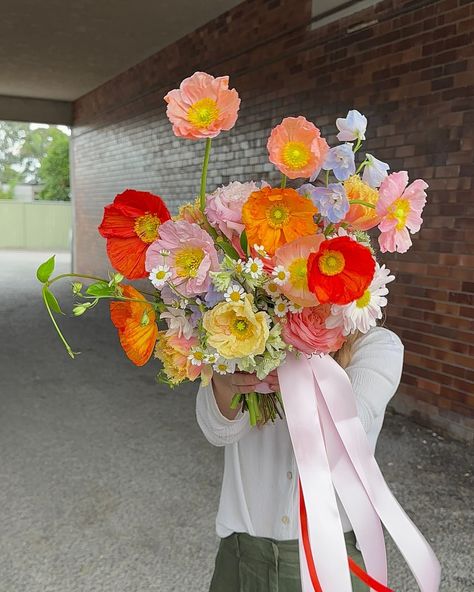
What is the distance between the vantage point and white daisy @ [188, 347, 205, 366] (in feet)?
3.89

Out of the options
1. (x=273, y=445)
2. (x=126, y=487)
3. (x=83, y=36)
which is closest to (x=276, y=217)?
(x=273, y=445)

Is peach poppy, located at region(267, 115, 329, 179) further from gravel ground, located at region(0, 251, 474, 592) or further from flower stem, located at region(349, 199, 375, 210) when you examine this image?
gravel ground, located at region(0, 251, 474, 592)

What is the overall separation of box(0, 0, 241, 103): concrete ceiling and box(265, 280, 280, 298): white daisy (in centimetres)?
701

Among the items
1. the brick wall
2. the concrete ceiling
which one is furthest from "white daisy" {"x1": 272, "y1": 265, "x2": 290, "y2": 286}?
the concrete ceiling

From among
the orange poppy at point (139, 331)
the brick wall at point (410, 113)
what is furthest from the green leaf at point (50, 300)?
the brick wall at point (410, 113)

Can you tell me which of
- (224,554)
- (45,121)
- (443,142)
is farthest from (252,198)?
(45,121)

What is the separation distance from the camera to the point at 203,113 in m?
1.19

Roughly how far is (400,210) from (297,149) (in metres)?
0.23

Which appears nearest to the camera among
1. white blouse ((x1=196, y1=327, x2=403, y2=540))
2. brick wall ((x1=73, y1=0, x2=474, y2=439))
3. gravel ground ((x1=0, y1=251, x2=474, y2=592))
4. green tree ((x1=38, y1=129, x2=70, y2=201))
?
white blouse ((x1=196, y1=327, x2=403, y2=540))

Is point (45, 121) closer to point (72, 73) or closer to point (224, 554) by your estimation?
point (72, 73)

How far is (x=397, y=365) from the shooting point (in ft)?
5.00

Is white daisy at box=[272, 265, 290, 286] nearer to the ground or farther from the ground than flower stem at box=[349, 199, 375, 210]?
nearer to the ground

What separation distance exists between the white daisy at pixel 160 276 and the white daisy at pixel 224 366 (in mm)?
180

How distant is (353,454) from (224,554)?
0.61 meters
